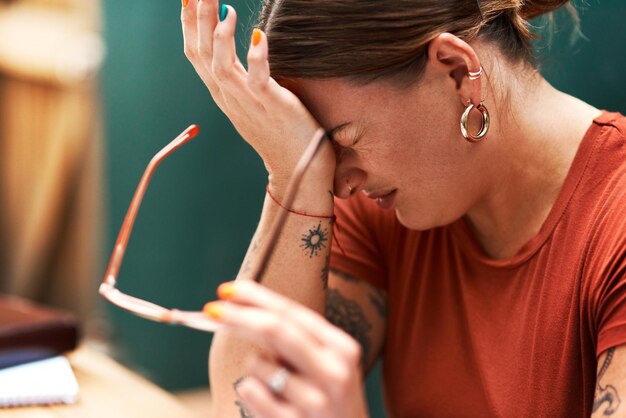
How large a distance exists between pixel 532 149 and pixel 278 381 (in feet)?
1.89

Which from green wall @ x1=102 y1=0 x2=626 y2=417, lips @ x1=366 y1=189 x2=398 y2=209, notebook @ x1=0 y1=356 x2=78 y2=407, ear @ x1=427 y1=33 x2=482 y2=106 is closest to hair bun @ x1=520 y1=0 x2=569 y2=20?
ear @ x1=427 y1=33 x2=482 y2=106

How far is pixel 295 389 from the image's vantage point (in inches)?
26.3

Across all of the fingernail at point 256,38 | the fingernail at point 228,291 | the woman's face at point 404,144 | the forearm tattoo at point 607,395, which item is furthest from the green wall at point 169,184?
the fingernail at point 228,291

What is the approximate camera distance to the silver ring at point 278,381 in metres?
0.67

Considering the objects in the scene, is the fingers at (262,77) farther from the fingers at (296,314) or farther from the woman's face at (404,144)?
the fingers at (296,314)

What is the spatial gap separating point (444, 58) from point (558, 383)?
42 centimetres

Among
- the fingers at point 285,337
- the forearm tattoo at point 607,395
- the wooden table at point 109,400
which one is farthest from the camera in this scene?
the wooden table at point 109,400

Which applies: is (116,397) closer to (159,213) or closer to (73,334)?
(73,334)

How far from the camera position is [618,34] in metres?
1.33

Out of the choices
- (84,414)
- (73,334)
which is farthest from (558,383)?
(73,334)

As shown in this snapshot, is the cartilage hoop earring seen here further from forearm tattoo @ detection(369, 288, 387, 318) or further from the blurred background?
the blurred background

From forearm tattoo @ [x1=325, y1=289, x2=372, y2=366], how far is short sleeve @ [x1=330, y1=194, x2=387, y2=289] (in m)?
0.04

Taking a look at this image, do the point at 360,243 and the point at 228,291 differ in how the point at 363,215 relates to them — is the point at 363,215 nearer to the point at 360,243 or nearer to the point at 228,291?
the point at 360,243

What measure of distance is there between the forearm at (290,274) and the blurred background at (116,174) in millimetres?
640
